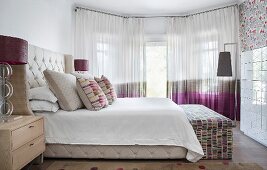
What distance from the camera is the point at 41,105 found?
2.37 meters

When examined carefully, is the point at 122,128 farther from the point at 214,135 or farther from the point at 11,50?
the point at 11,50

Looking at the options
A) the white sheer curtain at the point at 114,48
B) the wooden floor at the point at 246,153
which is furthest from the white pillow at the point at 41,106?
the white sheer curtain at the point at 114,48

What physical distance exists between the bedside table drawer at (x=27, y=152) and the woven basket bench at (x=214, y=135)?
63.4 inches

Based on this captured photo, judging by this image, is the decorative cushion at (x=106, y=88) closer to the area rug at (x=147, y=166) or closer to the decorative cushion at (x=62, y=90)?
the decorative cushion at (x=62, y=90)

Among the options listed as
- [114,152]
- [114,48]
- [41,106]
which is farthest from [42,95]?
[114,48]

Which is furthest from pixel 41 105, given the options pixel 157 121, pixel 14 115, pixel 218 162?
pixel 218 162

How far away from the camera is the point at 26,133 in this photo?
1.83 metres

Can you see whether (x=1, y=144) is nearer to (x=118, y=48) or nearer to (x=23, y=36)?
(x=23, y=36)

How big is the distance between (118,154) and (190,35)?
357 centimetres

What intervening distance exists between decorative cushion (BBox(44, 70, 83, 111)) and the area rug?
622 millimetres

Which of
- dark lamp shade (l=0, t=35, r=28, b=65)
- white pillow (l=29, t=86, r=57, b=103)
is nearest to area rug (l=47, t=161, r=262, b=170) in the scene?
white pillow (l=29, t=86, r=57, b=103)

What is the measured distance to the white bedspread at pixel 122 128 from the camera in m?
2.33

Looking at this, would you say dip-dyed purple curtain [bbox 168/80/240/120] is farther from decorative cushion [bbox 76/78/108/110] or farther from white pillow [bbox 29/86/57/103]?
white pillow [bbox 29/86/57/103]

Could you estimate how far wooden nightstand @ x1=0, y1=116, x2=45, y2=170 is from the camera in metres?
1.59
